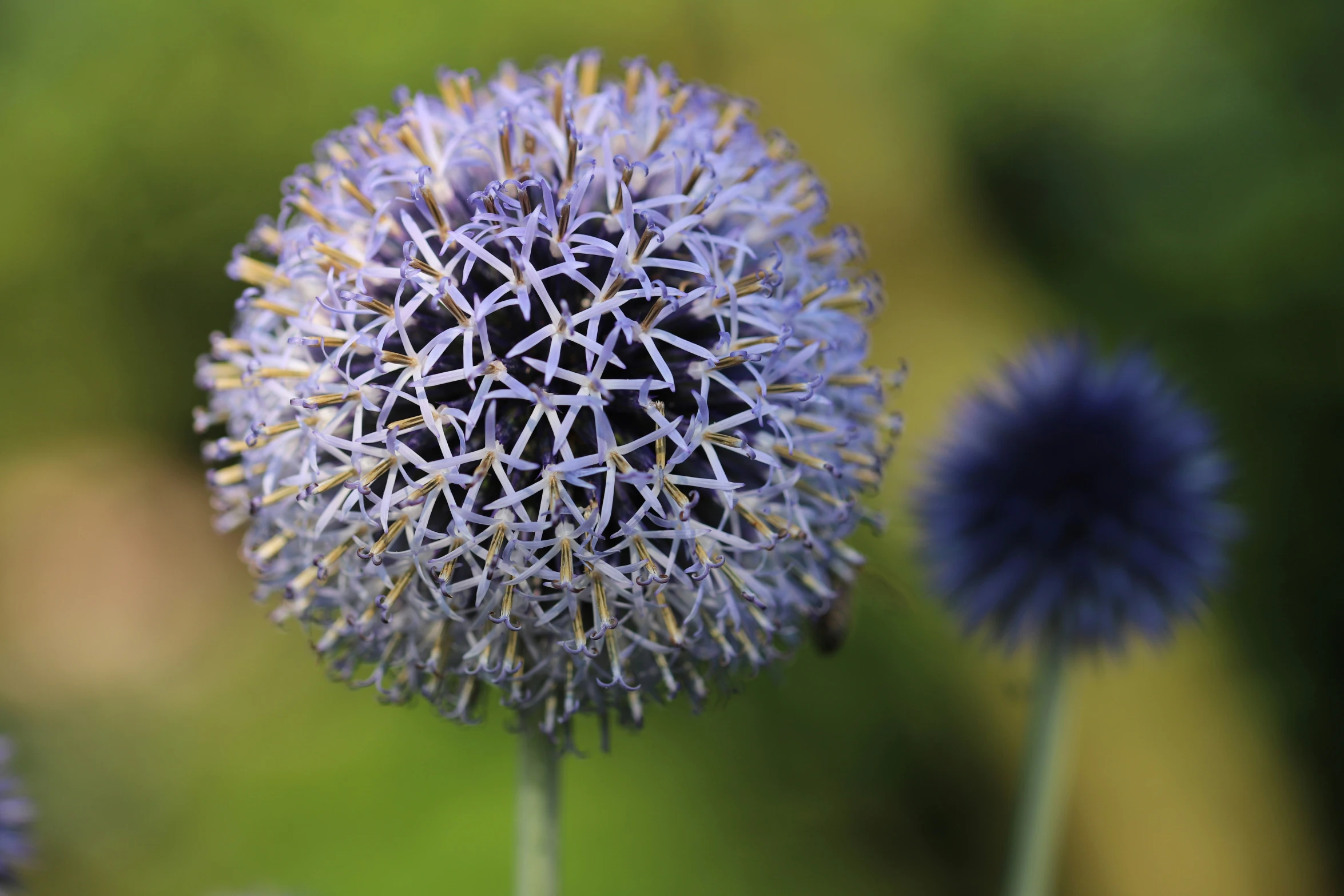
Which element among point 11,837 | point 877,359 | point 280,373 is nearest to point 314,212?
point 280,373

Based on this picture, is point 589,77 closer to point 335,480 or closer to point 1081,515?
point 335,480

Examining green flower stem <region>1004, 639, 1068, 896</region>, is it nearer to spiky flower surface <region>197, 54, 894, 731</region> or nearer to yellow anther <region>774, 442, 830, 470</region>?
spiky flower surface <region>197, 54, 894, 731</region>

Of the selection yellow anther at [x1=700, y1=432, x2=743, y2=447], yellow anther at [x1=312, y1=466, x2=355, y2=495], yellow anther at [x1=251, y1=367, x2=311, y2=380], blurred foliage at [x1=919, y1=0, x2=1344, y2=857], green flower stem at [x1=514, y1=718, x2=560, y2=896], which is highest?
blurred foliage at [x1=919, y1=0, x2=1344, y2=857]

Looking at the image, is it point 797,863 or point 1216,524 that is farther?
point 797,863

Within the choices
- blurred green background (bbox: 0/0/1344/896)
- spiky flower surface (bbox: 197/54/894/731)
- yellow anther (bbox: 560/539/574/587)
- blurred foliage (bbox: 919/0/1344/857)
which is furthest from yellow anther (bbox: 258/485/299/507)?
blurred foliage (bbox: 919/0/1344/857)

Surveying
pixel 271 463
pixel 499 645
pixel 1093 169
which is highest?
pixel 1093 169

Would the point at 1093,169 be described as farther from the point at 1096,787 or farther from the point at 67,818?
the point at 67,818

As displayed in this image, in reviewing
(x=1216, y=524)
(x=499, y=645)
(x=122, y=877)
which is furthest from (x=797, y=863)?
(x=499, y=645)
